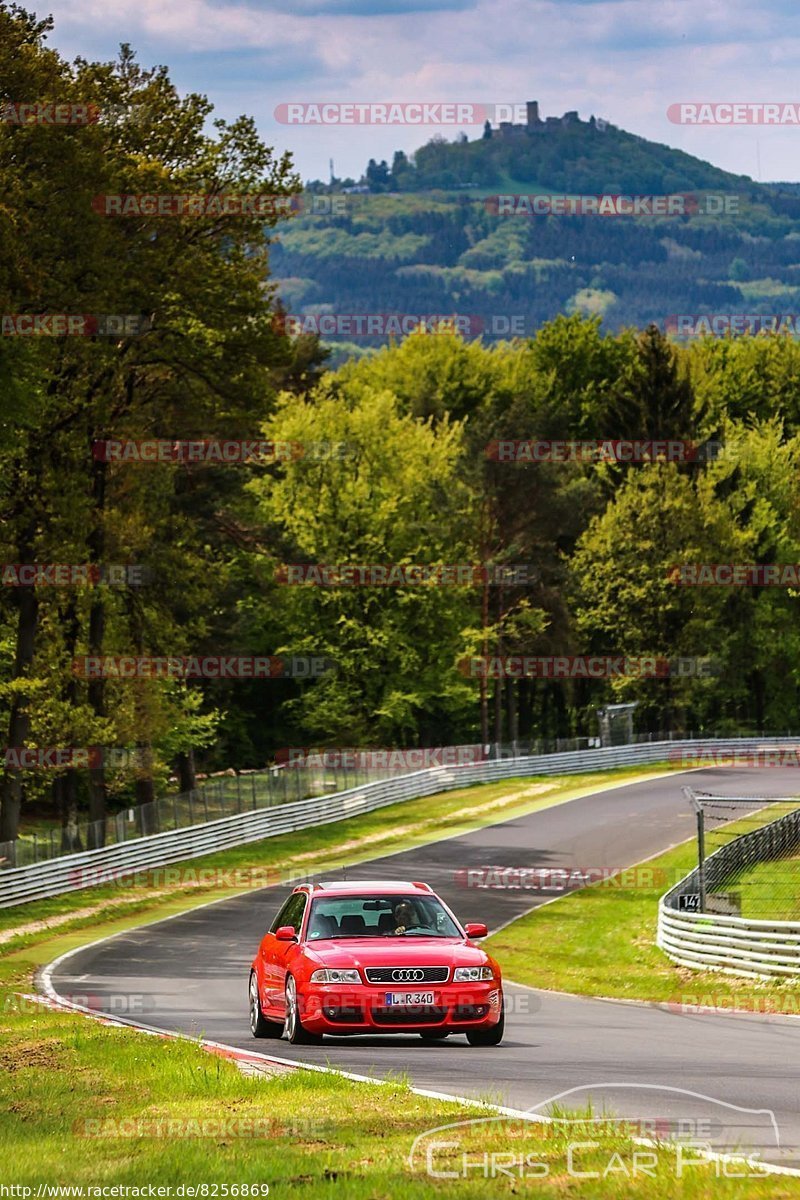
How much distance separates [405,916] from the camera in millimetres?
16938

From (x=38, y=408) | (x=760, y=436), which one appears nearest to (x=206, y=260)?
(x=38, y=408)

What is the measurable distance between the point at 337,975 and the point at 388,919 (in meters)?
1.32

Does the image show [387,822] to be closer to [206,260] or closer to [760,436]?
[206,260]

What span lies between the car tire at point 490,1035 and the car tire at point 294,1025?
55.8 inches

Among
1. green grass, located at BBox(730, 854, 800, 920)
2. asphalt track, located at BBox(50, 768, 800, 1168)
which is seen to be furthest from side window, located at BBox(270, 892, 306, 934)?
green grass, located at BBox(730, 854, 800, 920)

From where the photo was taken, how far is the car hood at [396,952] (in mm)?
15695

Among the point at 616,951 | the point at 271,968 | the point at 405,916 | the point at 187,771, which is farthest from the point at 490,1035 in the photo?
the point at 187,771

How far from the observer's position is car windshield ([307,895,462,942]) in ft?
54.9
